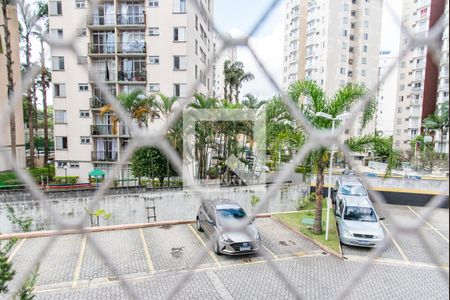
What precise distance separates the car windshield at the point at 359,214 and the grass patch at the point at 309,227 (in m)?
0.41

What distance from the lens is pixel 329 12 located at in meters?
16.5

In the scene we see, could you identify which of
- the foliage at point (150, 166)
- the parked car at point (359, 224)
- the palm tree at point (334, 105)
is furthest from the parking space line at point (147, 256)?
the parked car at point (359, 224)

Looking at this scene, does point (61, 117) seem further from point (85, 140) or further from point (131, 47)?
point (131, 47)

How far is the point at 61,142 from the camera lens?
26.4 feet

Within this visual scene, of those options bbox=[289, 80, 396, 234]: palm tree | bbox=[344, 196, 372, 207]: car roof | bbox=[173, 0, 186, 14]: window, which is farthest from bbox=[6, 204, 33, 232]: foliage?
bbox=[173, 0, 186, 14]: window

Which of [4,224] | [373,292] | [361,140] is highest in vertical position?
[361,140]

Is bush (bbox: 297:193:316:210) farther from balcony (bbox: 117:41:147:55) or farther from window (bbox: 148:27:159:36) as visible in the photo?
window (bbox: 148:27:159:36)

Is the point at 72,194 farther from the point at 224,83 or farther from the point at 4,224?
the point at 224,83

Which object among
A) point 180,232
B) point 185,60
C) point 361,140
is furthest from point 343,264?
point 185,60

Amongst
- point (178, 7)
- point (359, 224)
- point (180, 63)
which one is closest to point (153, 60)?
point (180, 63)

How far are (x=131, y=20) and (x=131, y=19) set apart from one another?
0.03 meters

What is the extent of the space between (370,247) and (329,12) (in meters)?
15.7

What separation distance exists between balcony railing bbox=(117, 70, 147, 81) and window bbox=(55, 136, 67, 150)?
7.81 feet

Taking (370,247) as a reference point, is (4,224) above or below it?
above
